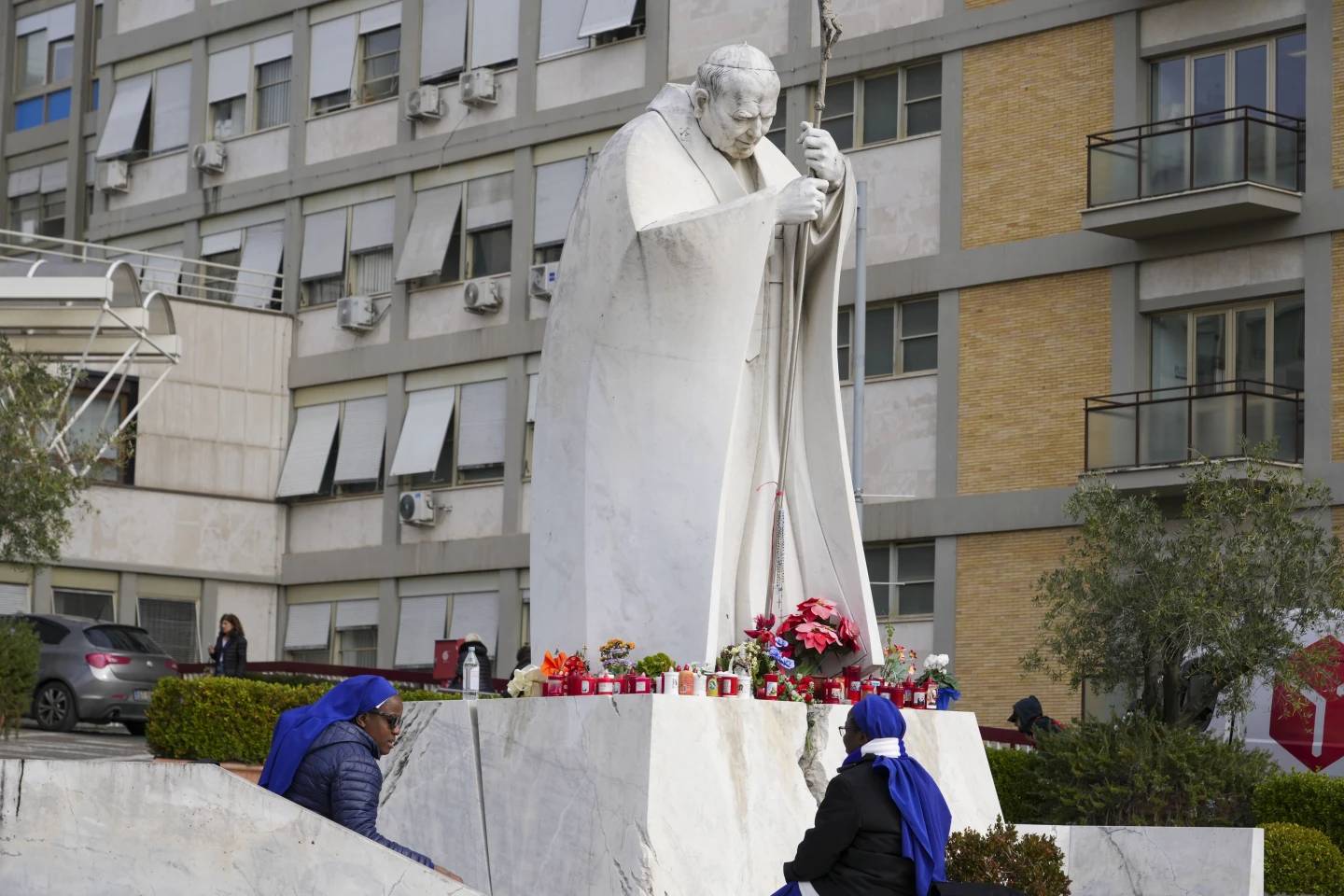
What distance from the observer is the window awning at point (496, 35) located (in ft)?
129

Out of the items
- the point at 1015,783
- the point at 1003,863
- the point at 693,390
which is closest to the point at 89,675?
the point at 1015,783

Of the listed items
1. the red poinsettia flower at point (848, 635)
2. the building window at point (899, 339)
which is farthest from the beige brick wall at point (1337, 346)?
the red poinsettia flower at point (848, 635)

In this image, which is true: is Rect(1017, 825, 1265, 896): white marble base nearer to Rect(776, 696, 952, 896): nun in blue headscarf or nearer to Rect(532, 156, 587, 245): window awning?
Rect(776, 696, 952, 896): nun in blue headscarf

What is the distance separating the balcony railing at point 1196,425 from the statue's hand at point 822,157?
Result: 597 inches

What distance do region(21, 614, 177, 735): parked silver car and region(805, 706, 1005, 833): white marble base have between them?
18.2 m

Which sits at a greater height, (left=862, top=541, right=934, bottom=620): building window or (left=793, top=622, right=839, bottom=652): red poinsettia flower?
(left=862, top=541, right=934, bottom=620): building window

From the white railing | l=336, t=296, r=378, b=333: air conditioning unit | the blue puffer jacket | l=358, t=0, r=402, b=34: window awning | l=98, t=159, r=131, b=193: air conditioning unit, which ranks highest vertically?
l=358, t=0, r=402, b=34: window awning

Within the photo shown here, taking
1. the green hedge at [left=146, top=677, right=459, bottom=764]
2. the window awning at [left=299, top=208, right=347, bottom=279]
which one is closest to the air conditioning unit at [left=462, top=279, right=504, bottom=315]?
the window awning at [left=299, top=208, right=347, bottom=279]

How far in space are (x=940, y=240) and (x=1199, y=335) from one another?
13.7 feet

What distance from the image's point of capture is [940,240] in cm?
3262

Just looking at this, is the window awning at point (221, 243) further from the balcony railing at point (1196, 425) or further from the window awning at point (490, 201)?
the balcony railing at point (1196, 425)

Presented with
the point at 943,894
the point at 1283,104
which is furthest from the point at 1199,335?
the point at 943,894

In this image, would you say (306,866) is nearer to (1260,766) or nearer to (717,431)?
(717,431)

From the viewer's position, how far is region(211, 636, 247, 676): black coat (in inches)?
1155
